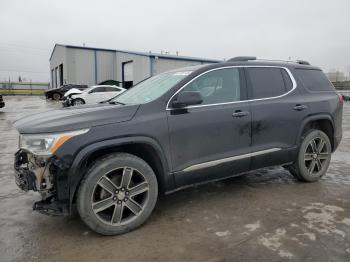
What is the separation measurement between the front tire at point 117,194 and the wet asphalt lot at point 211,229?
16cm

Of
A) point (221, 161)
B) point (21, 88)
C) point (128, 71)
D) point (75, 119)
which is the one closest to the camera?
point (75, 119)

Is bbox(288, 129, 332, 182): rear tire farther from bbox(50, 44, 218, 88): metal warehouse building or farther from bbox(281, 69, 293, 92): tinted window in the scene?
bbox(50, 44, 218, 88): metal warehouse building

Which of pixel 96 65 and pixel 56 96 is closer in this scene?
pixel 56 96

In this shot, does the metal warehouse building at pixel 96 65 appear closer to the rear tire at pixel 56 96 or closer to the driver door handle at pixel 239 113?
the rear tire at pixel 56 96

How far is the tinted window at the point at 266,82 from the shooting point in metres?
4.08

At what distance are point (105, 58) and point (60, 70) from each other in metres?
8.12

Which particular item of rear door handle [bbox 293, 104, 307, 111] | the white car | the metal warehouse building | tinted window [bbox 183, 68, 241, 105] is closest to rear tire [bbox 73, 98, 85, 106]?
the white car

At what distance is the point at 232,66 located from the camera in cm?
397

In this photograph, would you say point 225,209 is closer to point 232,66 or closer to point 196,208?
point 196,208

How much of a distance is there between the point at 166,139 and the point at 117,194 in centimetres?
76

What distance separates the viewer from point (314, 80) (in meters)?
4.78

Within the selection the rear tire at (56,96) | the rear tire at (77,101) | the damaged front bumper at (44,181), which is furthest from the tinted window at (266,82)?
the rear tire at (56,96)

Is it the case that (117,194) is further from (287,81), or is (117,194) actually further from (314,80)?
(314,80)

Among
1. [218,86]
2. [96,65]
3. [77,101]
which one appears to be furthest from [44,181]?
[96,65]
